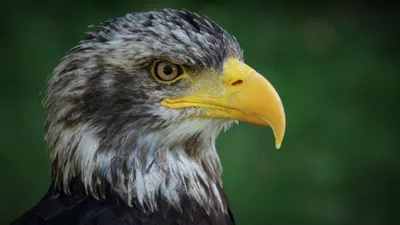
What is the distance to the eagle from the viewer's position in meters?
2.86

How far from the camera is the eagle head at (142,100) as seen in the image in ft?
9.41

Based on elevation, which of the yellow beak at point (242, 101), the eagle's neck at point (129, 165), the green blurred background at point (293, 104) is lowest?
the green blurred background at point (293, 104)

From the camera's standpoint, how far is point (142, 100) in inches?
114

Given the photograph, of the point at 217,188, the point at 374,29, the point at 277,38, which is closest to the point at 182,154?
the point at 217,188

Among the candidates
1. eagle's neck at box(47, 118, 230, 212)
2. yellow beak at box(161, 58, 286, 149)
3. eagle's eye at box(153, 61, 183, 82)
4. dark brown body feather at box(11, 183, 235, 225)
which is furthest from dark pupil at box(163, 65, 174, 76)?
dark brown body feather at box(11, 183, 235, 225)

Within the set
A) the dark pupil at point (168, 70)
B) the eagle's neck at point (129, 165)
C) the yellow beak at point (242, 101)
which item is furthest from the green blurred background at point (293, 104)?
the dark pupil at point (168, 70)

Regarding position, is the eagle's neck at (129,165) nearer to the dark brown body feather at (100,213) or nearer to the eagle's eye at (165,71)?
the dark brown body feather at (100,213)

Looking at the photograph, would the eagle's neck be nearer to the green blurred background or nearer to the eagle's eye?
the eagle's eye

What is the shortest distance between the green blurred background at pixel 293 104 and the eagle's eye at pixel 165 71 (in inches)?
117

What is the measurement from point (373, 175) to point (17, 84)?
Result: 10.3ft

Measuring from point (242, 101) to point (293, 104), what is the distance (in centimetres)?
373

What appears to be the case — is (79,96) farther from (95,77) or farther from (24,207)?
(24,207)

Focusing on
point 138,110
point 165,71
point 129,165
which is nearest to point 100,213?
point 129,165

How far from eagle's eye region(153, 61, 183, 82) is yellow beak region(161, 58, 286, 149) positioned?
3.5 inches
